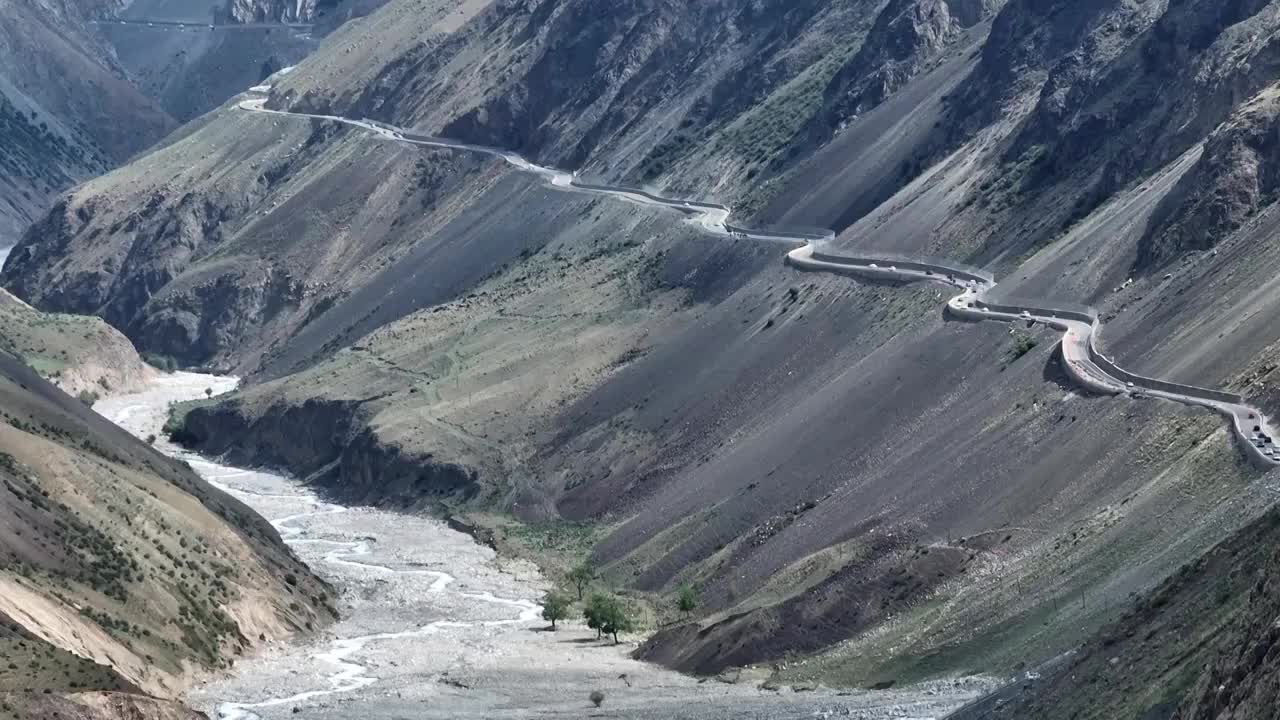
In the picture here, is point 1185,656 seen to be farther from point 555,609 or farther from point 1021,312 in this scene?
point 1021,312

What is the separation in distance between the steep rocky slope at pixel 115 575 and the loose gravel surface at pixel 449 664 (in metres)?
2.04

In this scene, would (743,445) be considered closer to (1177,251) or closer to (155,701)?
(1177,251)

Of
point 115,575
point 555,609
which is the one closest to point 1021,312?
point 555,609

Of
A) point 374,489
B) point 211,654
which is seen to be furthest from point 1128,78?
point 211,654

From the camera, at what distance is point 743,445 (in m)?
132

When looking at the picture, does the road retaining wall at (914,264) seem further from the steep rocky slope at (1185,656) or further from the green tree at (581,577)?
the steep rocky slope at (1185,656)

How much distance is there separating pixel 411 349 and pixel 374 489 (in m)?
22.2

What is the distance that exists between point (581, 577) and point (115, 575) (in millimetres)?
31470

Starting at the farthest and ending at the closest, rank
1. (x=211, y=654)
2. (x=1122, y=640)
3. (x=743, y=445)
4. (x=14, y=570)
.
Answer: (x=743, y=445) → (x=211, y=654) → (x=14, y=570) → (x=1122, y=640)

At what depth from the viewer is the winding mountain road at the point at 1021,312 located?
9525cm

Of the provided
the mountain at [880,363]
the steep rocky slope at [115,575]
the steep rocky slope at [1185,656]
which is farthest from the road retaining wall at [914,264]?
the steep rocky slope at [1185,656]

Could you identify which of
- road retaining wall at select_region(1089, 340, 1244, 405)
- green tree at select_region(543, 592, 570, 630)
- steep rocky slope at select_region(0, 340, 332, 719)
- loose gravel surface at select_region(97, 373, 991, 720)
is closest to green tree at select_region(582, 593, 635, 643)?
loose gravel surface at select_region(97, 373, 991, 720)

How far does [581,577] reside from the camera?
399ft

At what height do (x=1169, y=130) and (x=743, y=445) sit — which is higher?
(x=1169, y=130)
